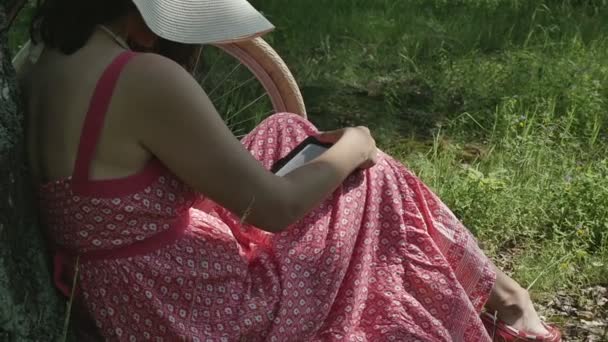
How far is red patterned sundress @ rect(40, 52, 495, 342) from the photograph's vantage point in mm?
2154

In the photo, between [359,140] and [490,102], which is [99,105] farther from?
[490,102]

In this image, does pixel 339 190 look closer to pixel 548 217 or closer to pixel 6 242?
pixel 6 242

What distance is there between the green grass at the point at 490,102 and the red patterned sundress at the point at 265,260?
0.77 meters

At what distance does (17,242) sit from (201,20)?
616mm

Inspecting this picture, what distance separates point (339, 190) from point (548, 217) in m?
1.31

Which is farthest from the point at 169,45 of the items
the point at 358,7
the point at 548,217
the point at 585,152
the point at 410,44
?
the point at 358,7

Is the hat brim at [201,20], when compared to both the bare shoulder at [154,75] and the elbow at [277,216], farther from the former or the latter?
the elbow at [277,216]

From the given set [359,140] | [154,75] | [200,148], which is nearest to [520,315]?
[359,140]

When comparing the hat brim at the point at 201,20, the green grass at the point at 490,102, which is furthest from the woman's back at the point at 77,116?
the green grass at the point at 490,102

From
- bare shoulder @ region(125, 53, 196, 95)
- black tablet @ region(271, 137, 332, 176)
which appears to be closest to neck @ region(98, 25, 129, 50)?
bare shoulder @ region(125, 53, 196, 95)

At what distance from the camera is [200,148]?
2.07 meters

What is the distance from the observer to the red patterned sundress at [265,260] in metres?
2.15

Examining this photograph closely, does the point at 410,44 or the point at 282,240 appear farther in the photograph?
the point at 410,44

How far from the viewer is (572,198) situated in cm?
358
